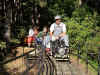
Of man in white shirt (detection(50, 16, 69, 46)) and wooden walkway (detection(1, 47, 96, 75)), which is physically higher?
man in white shirt (detection(50, 16, 69, 46))

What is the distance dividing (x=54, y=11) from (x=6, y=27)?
493 cm

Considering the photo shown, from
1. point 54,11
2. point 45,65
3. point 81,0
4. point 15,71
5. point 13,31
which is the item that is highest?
point 81,0

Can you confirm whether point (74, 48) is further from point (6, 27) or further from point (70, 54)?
point (6, 27)

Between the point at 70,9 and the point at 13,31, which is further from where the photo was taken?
the point at 70,9

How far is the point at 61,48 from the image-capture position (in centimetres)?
378

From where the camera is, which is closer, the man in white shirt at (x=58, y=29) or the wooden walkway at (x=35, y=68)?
the wooden walkway at (x=35, y=68)

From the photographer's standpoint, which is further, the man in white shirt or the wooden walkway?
the man in white shirt

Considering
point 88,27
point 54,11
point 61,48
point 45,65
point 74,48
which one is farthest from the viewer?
point 54,11

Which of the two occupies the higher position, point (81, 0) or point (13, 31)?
point (81, 0)

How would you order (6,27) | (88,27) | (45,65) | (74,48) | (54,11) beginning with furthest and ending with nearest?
1. (54,11)
2. (88,27)
3. (6,27)
4. (74,48)
5. (45,65)

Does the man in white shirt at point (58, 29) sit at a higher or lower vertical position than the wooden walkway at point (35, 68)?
higher

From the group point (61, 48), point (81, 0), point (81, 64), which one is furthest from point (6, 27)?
point (81, 0)

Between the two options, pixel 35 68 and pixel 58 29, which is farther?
pixel 58 29

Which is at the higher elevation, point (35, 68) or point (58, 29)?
point (58, 29)
